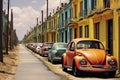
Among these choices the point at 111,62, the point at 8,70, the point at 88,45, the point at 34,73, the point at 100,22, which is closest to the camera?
the point at 111,62

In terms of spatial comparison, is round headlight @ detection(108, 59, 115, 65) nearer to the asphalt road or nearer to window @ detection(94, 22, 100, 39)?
the asphalt road

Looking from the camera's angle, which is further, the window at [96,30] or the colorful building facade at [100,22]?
the window at [96,30]

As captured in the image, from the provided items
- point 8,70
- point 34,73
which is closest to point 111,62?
point 34,73

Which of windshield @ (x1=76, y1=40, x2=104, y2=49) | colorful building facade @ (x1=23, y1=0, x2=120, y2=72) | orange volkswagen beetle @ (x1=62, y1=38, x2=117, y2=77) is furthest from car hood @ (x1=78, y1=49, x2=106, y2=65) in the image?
colorful building facade @ (x1=23, y1=0, x2=120, y2=72)

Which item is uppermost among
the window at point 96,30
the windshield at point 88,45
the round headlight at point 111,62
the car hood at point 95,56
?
the window at point 96,30

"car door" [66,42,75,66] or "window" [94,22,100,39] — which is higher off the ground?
"window" [94,22,100,39]

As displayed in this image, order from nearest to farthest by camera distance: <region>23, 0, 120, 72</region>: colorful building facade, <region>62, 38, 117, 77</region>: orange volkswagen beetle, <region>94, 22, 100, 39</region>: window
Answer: <region>62, 38, 117, 77</region>: orange volkswagen beetle < <region>23, 0, 120, 72</region>: colorful building facade < <region>94, 22, 100, 39</region>: window

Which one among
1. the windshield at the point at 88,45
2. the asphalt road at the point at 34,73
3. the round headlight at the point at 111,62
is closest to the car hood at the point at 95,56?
the round headlight at the point at 111,62

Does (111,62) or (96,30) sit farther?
(96,30)

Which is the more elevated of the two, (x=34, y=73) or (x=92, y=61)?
(x=92, y=61)

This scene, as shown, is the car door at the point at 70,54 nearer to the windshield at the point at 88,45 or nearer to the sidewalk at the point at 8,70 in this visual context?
the windshield at the point at 88,45

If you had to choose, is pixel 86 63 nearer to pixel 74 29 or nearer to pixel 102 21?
pixel 102 21

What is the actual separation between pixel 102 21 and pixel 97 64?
391 inches

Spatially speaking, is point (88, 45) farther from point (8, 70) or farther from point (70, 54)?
point (8, 70)
